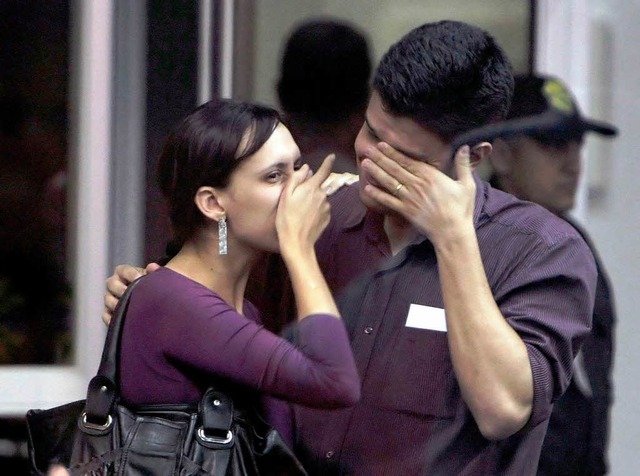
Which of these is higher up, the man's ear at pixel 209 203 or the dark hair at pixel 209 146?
the dark hair at pixel 209 146

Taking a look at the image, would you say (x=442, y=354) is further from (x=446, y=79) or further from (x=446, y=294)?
(x=446, y=79)

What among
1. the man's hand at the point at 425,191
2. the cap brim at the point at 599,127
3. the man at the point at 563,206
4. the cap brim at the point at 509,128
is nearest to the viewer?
the man's hand at the point at 425,191

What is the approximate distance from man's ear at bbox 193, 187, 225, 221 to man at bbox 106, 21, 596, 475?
277mm

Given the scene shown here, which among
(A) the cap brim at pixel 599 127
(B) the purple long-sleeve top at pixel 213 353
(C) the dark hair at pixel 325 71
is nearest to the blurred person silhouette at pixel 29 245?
(C) the dark hair at pixel 325 71

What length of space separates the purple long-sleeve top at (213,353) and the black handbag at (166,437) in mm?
26

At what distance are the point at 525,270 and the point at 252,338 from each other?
576mm

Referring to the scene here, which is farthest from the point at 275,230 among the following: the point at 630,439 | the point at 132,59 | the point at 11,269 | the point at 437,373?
the point at 630,439

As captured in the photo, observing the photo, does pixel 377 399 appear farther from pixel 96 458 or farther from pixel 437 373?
pixel 96 458

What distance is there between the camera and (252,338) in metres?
2.04

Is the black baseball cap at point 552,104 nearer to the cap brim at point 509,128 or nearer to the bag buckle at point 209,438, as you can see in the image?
the cap brim at point 509,128

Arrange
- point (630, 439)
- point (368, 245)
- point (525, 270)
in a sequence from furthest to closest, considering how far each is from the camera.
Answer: point (630, 439) → point (368, 245) → point (525, 270)

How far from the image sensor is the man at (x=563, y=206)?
10.9ft

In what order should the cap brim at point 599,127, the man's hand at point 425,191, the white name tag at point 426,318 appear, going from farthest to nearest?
the cap brim at point 599,127
the white name tag at point 426,318
the man's hand at point 425,191

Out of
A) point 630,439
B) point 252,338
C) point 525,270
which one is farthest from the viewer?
point 630,439
